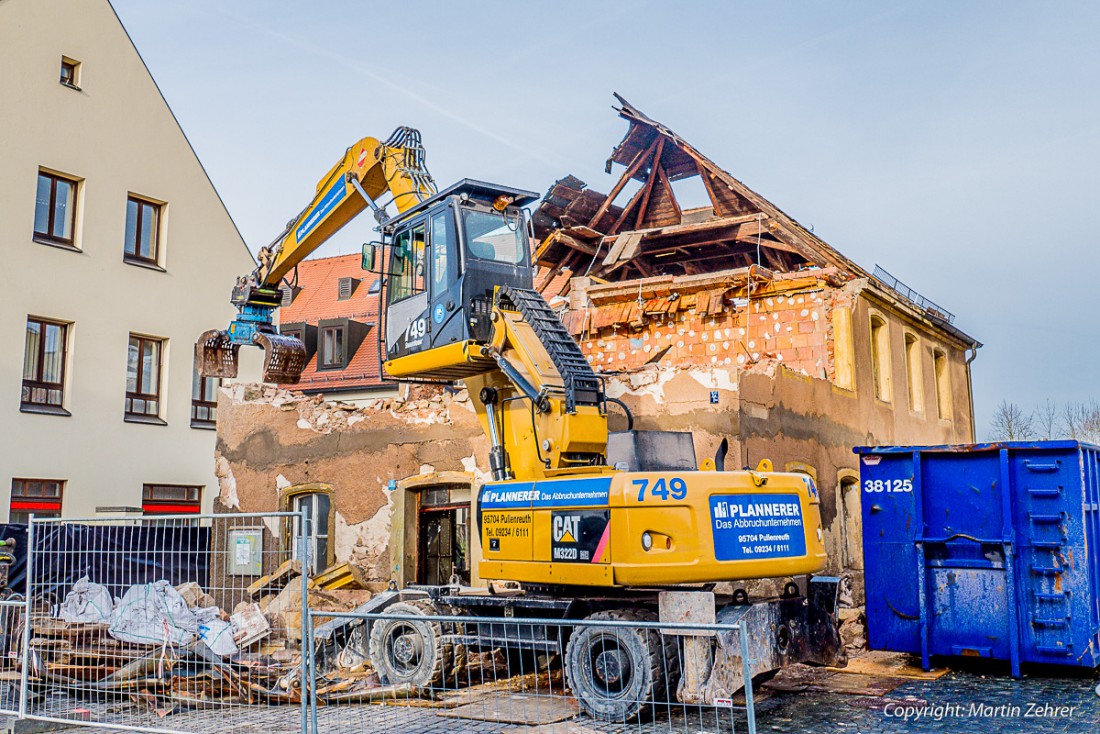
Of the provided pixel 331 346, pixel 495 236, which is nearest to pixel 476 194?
pixel 495 236

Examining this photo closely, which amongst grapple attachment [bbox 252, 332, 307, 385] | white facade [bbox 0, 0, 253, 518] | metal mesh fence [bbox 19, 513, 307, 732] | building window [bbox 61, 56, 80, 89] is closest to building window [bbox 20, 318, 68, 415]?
white facade [bbox 0, 0, 253, 518]

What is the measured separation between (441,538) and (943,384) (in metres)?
13.8

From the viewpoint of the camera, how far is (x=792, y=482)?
9758 millimetres

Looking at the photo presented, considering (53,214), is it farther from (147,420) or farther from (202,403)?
(202,403)

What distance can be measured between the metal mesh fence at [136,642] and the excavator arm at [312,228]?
15.8 feet

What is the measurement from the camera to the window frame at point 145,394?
22016mm

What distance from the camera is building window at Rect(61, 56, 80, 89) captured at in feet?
70.4

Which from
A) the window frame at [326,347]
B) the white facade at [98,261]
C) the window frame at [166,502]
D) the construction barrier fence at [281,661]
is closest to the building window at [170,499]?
the window frame at [166,502]

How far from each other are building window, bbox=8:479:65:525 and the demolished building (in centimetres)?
490

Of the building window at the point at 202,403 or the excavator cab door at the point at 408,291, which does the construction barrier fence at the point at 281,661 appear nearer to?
the excavator cab door at the point at 408,291

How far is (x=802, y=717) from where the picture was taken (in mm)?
8844

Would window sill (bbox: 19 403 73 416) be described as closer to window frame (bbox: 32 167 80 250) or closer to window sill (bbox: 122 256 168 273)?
window frame (bbox: 32 167 80 250)

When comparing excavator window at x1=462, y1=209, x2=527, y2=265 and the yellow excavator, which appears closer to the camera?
the yellow excavator

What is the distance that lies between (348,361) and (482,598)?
19394 mm
